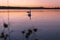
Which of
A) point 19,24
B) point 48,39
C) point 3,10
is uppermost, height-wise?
point 3,10

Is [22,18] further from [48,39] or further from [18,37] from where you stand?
[48,39]

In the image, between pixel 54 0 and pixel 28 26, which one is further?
pixel 54 0

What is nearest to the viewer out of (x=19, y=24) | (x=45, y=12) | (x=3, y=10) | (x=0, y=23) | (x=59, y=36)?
(x=0, y=23)

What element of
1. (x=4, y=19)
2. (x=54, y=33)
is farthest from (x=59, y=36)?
(x=4, y=19)

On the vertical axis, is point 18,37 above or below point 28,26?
below

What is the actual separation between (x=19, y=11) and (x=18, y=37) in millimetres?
503

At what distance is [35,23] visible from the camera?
2740 millimetres

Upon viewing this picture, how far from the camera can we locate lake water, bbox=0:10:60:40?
97.2 inches

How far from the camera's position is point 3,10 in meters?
2.50

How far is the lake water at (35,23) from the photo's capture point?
2469 millimetres

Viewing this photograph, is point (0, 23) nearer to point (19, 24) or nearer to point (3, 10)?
point (3, 10)

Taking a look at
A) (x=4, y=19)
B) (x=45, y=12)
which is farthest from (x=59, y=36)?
(x=4, y=19)

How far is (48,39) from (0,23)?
864mm

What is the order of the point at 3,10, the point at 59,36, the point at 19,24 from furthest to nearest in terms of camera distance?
the point at 59,36 → the point at 19,24 → the point at 3,10
